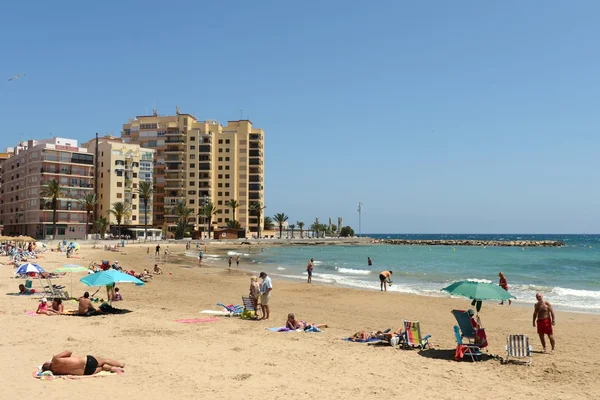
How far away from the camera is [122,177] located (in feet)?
319

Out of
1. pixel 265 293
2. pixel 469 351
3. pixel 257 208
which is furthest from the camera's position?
pixel 257 208

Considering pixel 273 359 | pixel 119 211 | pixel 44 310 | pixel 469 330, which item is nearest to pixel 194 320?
pixel 44 310

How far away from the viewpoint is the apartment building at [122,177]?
96.1 metres

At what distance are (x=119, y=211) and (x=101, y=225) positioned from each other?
15.0ft

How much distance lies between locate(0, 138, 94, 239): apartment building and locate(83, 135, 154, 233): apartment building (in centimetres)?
628

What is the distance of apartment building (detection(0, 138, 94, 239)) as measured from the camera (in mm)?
83562

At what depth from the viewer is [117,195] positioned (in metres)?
96.7

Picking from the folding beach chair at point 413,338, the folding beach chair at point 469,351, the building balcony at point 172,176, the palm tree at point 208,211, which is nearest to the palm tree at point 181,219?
the palm tree at point 208,211

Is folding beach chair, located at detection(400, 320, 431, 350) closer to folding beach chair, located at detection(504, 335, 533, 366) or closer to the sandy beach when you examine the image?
the sandy beach

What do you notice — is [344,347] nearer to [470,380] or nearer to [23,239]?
[470,380]

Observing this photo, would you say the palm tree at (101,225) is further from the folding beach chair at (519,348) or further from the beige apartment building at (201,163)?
the folding beach chair at (519,348)

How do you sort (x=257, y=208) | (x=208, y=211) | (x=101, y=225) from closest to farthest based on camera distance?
(x=101, y=225), (x=208, y=211), (x=257, y=208)

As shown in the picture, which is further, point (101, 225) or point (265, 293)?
point (101, 225)

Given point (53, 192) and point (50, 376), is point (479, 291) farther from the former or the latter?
point (53, 192)
